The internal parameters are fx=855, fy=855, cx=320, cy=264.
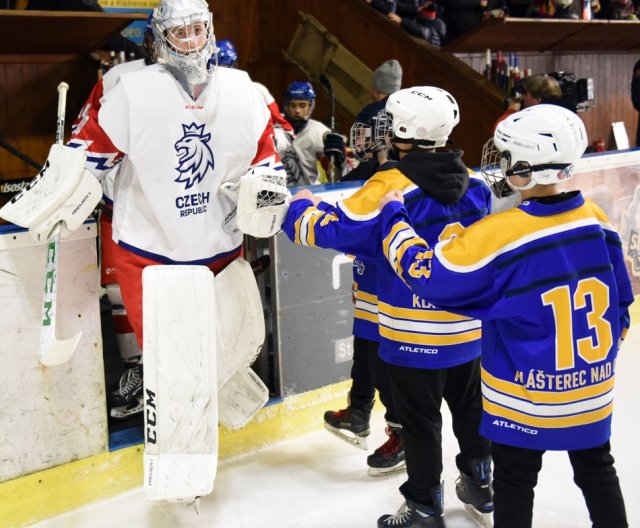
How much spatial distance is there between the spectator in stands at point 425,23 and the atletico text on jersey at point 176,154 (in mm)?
3898

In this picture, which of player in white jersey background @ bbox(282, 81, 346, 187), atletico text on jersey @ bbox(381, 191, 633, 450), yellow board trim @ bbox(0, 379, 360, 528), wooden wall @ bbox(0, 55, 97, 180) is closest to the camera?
atletico text on jersey @ bbox(381, 191, 633, 450)

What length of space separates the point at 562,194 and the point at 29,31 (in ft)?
9.99

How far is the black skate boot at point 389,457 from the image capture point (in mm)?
2678

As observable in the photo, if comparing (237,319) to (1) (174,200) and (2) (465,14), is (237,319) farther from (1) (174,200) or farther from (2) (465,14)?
(2) (465,14)

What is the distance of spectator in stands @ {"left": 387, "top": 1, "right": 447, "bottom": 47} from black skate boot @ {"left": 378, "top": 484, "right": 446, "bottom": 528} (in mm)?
4453

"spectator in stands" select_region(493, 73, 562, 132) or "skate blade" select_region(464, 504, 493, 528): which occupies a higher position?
"spectator in stands" select_region(493, 73, 562, 132)

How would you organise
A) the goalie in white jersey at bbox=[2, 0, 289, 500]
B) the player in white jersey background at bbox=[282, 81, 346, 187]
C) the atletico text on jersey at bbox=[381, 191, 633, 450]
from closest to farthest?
the atletico text on jersey at bbox=[381, 191, 633, 450], the goalie in white jersey at bbox=[2, 0, 289, 500], the player in white jersey background at bbox=[282, 81, 346, 187]

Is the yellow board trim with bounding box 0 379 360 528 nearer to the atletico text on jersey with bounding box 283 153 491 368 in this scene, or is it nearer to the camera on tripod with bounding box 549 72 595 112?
the atletico text on jersey with bounding box 283 153 491 368

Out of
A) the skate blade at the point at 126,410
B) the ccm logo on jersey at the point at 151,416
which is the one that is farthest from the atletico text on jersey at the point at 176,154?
the skate blade at the point at 126,410

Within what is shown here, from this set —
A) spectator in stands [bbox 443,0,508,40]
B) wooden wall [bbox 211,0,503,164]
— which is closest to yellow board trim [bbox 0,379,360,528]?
wooden wall [bbox 211,0,503,164]

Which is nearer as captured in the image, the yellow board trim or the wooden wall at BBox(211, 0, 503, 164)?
the yellow board trim

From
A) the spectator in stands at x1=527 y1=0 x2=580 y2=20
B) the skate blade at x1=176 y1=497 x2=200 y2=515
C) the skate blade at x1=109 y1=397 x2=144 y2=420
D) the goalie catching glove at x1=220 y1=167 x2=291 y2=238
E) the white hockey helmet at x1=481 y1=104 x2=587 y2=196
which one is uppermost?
the spectator in stands at x1=527 y1=0 x2=580 y2=20

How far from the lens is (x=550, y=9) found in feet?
21.5

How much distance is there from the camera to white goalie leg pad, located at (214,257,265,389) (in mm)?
2516
